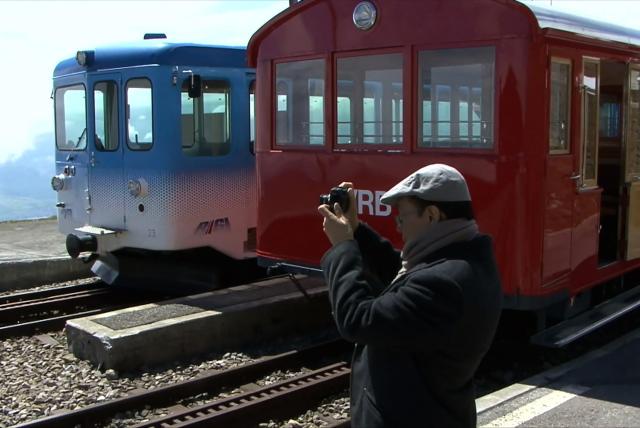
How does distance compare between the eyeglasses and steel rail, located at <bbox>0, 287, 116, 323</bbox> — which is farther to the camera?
steel rail, located at <bbox>0, 287, 116, 323</bbox>

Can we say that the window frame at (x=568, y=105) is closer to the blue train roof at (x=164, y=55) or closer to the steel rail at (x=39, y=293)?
the blue train roof at (x=164, y=55)

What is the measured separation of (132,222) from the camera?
8.44 metres

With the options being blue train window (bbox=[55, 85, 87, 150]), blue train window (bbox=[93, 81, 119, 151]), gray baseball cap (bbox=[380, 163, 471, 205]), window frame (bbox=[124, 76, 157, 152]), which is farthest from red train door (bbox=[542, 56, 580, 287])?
blue train window (bbox=[55, 85, 87, 150])

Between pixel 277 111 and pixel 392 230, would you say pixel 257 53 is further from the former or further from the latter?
pixel 392 230

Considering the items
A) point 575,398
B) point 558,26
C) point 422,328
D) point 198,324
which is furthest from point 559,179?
point 422,328

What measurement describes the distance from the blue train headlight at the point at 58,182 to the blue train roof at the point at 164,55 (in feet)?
4.42

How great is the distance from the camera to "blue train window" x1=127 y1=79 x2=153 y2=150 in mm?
8312

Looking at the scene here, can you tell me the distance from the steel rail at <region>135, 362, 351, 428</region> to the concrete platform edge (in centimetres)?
550

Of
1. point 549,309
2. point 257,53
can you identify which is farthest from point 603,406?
point 257,53

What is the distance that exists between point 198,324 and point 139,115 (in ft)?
10.0

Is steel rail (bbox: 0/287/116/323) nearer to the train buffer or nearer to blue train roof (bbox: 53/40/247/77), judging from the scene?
blue train roof (bbox: 53/40/247/77)

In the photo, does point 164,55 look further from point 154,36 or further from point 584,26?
point 584,26

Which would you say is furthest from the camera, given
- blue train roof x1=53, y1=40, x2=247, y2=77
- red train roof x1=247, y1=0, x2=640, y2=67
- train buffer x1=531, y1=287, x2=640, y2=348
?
blue train roof x1=53, y1=40, x2=247, y2=77

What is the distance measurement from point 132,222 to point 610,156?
499 cm
